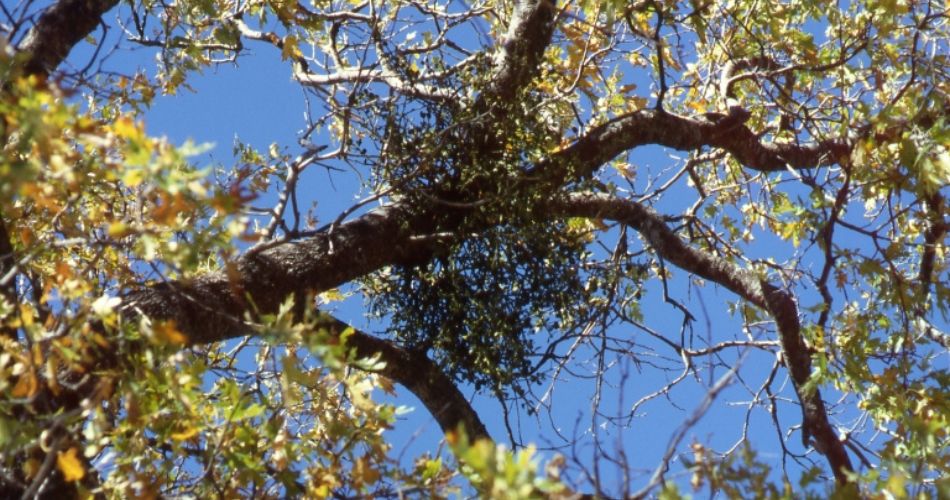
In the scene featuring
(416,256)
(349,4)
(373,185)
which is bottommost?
(416,256)

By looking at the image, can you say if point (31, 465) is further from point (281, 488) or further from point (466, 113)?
point (466, 113)

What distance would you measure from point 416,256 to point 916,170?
5.21 ft

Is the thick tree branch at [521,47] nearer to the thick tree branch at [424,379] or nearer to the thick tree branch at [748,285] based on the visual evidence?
the thick tree branch at [748,285]

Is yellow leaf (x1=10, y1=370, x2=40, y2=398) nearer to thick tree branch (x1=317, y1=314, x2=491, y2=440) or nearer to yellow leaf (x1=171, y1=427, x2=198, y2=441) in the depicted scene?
yellow leaf (x1=171, y1=427, x2=198, y2=441)

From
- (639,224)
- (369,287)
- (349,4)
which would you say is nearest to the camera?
(369,287)

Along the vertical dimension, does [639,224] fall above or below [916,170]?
above

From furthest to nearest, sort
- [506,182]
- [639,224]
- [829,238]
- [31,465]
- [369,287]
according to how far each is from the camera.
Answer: [639,224]
[369,287]
[506,182]
[829,238]
[31,465]

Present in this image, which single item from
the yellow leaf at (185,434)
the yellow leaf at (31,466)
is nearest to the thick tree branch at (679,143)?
the yellow leaf at (185,434)

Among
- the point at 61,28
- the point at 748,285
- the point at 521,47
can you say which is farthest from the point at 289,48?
the point at 748,285

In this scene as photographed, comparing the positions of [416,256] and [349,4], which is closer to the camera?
[416,256]

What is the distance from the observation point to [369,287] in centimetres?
351

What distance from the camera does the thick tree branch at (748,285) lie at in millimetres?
3365

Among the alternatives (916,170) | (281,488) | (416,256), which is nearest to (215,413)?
(281,488)

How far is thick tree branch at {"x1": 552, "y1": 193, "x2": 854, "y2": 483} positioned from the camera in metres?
3.37
